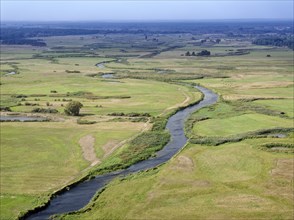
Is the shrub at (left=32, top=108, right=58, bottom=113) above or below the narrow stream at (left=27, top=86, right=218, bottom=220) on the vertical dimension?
above

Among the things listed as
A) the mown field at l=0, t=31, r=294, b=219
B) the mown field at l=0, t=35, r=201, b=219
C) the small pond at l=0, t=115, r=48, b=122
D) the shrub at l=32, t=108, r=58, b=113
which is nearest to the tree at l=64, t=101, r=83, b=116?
the mown field at l=0, t=31, r=294, b=219

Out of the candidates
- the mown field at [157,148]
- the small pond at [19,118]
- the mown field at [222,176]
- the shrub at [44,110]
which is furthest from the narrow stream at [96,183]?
the small pond at [19,118]

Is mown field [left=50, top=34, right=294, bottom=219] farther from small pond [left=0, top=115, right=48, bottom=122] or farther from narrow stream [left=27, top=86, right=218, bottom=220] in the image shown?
small pond [left=0, top=115, right=48, bottom=122]

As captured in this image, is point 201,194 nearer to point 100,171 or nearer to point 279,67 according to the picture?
point 100,171

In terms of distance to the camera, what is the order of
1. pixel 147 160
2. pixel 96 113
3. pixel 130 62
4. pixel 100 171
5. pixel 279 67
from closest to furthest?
pixel 100 171
pixel 147 160
pixel 96 113
pixel 279 67
pixel 130 62

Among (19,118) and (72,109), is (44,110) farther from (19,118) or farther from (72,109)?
(72,109)

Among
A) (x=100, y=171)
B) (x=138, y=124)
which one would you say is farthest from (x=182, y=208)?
(x=138, y=124)

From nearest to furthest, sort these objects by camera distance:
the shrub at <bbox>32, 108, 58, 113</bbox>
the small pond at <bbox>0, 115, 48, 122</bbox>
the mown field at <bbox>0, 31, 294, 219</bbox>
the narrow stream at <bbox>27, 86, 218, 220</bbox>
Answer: the narrow stream at <bbox>27, 86, 218, 220</bbox>
the mown field at <bbox>0, 31, 294, 219</bbox>
the small pond at <bbox>0, 115, 48, 122</bbox>
the shrub at <bbox>32, 108, 58, 113</bbox>
